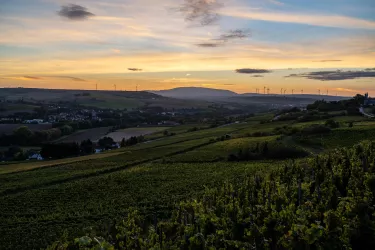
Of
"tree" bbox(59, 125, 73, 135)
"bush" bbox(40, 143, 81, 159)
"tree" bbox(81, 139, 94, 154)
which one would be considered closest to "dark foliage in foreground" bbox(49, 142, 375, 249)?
"bush" bbox(40, 143, 81, 159)

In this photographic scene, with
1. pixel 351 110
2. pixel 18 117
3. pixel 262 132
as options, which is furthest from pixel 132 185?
pixel 18 117

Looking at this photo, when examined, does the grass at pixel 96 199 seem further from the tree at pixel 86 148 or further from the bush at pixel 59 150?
the tree at pixel 86 148

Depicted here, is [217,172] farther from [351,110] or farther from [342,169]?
[351,110]

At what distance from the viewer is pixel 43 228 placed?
29.3 meters

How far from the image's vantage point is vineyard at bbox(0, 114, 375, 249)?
1512 cm

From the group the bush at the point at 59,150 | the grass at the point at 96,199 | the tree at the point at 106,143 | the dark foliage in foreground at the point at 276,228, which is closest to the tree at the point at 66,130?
the tree at the point at 106,143

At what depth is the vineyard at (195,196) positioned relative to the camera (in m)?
15.1

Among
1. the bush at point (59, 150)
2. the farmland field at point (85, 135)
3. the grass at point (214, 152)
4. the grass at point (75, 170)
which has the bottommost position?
the farmland field at point (85, 135)

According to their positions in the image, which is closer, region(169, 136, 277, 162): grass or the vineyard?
the vineyard

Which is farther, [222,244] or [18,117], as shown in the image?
[18,117]

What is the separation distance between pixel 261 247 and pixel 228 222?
348cm

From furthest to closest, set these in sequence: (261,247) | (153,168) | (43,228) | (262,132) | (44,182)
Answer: (262,132) < (153,168) < (44,182) < (43,228) < (261,247)

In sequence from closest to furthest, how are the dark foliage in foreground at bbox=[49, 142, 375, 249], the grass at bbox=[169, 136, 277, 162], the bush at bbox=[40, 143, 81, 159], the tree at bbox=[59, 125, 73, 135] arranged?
the dark foliage in foreground at bbox=[49, 142, 375, 249]
the grass at bbox=[169, 136, 277, 162]
the bush at bbox=[40, 143, 81, 159]
the tree at bbox=[59, 125, 73, 135]

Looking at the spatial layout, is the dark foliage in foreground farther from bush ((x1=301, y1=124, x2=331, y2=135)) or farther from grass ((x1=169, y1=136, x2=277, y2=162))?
bush ((x1=301, y1=124, x2=331, y2=135))
